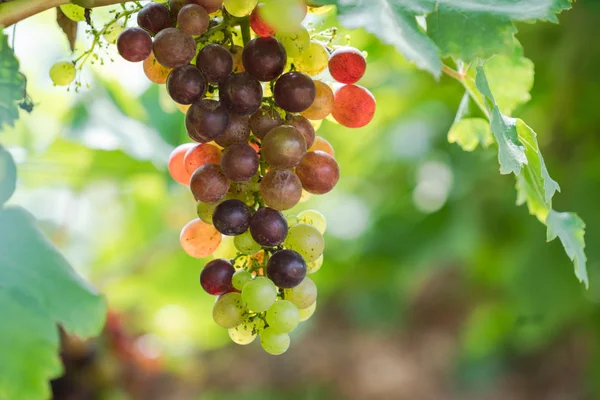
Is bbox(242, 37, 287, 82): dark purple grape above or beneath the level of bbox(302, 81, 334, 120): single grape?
above

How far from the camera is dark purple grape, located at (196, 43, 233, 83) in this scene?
1.41 ft

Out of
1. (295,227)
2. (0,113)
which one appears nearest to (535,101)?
(295,227)

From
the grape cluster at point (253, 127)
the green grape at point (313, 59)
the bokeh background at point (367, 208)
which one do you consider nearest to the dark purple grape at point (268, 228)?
the grape cluster at point (253, 127)

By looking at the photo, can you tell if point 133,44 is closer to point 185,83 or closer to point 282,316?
point 185,83

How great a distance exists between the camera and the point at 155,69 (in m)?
0.48

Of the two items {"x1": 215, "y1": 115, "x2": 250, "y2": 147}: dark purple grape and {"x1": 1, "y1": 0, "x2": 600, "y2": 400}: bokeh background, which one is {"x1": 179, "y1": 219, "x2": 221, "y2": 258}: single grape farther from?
{"x1": 1, "y1": 0, "x2": 600, "y2": 400}: bokeh background

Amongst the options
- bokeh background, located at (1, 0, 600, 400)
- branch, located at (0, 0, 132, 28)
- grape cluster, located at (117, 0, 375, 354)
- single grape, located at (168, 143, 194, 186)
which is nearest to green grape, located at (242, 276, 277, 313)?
grape cluster, located at (117, 0, 375, 354)

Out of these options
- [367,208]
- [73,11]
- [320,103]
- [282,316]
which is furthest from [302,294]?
[367,208]

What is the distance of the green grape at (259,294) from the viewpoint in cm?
43

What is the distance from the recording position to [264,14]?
39 centimetres

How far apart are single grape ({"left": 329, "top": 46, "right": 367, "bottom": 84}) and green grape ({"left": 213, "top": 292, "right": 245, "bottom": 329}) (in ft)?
0.56

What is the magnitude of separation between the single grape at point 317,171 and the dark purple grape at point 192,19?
0.11m

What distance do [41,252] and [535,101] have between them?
4.07 feet

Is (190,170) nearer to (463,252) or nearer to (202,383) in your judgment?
(463,252)
